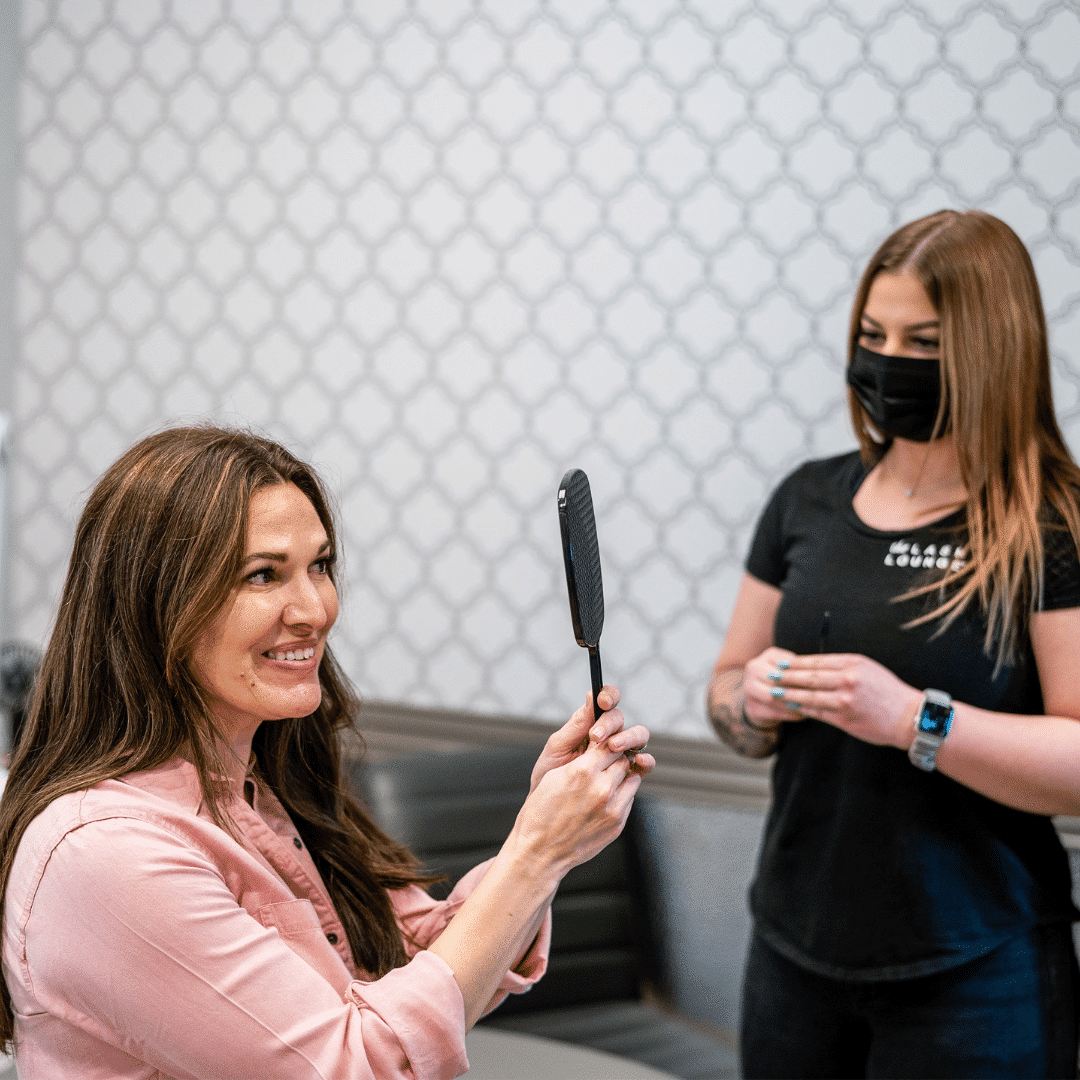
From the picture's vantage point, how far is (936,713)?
4.50 ft

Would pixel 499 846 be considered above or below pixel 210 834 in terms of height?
below

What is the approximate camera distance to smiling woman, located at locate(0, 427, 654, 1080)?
2.81 feet

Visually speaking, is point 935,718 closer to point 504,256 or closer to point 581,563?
point 581,563

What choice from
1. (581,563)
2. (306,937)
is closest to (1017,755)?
(581,563)

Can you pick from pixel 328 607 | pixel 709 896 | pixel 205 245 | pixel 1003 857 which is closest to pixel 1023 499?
pixel 1003 857

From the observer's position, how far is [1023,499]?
4.67 ft

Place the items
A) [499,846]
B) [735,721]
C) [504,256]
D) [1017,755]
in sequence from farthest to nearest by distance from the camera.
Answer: [504,256]
[499,846]
[735,721]
[1017,755]

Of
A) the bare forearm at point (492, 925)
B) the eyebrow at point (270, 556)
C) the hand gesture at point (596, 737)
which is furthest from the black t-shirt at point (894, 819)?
the eyebrow at point (270, 556)

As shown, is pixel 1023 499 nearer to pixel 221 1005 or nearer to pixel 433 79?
pixel 221 1005

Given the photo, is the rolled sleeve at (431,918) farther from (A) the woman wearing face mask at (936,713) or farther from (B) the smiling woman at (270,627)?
(A) the woman wearing face mask at (936,713)

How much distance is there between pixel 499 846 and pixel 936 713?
1003 mm

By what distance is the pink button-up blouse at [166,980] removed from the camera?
85cm

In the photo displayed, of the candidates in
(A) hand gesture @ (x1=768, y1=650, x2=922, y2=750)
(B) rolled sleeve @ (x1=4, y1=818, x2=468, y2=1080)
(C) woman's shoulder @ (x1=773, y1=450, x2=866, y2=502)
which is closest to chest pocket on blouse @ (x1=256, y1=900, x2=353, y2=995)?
(B) rolled sleeve @ (x1=4, y1=818, x2=468, y2=1080)

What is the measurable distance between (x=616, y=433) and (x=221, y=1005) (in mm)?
1532
